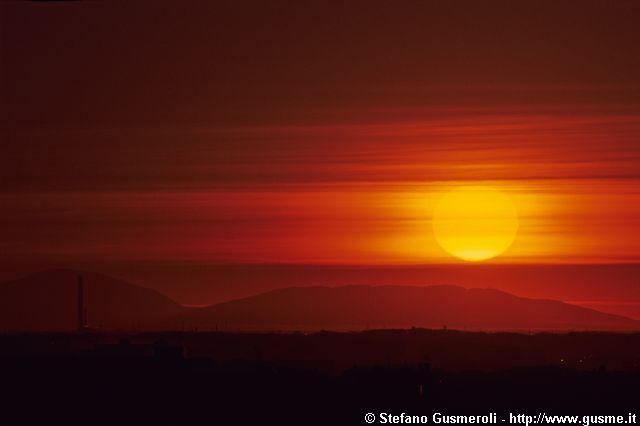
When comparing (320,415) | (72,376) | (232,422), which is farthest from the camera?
(72,376)

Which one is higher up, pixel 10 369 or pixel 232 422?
pixel 10 369

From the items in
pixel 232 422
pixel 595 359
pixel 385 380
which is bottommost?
pixel 232 422

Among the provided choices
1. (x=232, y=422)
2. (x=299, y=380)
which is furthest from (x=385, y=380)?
(x=232, y=422)

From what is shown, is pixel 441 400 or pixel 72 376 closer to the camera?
pixel 441 400

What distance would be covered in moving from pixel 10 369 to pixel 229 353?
109 meters

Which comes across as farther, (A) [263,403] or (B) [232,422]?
(A) [263,403]

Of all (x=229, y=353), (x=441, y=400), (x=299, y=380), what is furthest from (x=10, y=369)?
(x=229, y=353)

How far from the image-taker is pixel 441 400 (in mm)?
75938

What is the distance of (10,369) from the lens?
300 feet

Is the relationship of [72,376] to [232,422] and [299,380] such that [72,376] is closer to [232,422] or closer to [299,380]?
[299,380]

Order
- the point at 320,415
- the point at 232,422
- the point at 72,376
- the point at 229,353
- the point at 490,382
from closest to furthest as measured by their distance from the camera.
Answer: the point at 232,422 → the point at 320,415 → the point at 72,376 → the point at 490,382 → the point at 229,353

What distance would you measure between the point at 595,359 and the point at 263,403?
12320 centimetres

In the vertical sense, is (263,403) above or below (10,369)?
below

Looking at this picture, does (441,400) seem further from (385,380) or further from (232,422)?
(232,422)
